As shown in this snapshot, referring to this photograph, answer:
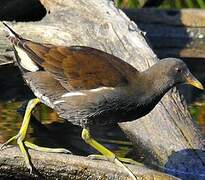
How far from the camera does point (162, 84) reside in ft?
19.1

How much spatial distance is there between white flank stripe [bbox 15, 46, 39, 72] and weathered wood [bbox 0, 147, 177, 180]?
Result: 1.91ft

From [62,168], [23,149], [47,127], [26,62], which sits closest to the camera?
[62,168]

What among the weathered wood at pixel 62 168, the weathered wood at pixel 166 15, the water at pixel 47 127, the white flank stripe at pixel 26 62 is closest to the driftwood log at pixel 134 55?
the weathered wood at pixel 62 168

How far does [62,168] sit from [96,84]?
0.59 metres

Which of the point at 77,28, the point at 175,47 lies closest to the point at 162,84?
the point at 77,28

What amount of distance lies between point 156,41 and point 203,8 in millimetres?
866

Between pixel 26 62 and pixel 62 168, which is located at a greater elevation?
pixel 26 62

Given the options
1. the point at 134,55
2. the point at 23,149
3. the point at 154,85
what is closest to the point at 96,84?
the point at 154,85

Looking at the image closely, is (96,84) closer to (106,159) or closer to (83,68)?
(83,68)

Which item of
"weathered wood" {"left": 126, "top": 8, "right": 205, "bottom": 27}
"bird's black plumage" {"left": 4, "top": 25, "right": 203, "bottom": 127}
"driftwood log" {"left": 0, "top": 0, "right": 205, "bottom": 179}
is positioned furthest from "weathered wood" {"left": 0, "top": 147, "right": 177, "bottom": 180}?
"weathered wood" {"left": 126, "top": 8, "right": 205, "bottom": 27}

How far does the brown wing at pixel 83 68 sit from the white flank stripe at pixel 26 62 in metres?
0.06

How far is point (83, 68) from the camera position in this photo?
228 inches

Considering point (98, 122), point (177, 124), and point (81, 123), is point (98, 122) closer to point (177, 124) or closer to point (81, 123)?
point (81, 123)

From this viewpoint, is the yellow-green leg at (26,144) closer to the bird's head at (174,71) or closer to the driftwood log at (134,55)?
the driftwood log at (134,55)
